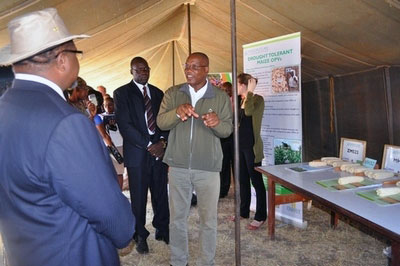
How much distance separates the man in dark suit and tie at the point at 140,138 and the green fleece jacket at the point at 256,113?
91 cm

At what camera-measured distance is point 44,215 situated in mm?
883

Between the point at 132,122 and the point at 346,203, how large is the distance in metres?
1.75

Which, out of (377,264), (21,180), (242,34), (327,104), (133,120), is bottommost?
(377,264)

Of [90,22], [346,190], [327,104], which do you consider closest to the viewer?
[346,190]

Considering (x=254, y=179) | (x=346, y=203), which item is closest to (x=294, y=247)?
(x=254, y=179)

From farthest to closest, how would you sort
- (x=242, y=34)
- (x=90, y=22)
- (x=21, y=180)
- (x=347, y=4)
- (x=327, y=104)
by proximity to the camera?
(x=327, y=104) < (x=242, y=34) < (x=90, y=22) < (x=347, y=4) < (x=21, y=180)

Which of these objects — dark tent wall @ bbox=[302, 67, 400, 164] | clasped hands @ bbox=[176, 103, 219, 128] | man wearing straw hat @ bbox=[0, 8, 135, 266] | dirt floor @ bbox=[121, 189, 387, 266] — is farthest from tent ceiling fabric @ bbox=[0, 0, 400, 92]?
dirt floor @ bbox=[121, 189, 387, 266]

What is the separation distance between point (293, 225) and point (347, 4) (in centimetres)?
217

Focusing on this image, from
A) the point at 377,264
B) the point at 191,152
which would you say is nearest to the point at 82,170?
the point at 191,152

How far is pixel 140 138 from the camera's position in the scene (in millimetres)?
2625

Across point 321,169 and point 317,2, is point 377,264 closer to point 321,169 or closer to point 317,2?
point 321,169

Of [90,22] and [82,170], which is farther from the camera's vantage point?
[90,22]

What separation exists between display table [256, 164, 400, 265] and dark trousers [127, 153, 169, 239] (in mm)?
935

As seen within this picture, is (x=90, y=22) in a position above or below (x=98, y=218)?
above
